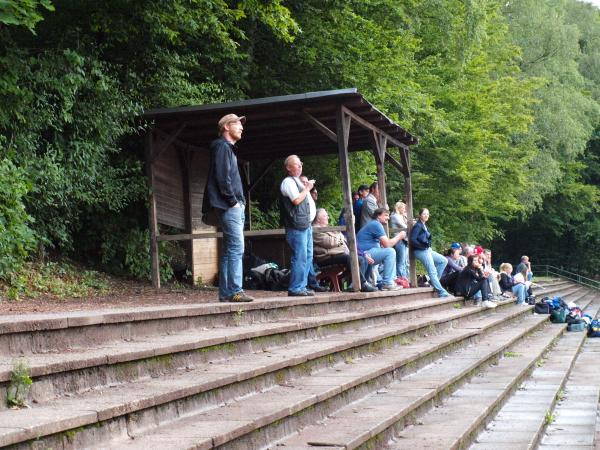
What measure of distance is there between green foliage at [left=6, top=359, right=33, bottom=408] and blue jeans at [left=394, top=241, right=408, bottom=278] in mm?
11450

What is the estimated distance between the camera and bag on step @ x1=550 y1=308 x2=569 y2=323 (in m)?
20.5

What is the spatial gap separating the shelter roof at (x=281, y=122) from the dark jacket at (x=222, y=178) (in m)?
3.30

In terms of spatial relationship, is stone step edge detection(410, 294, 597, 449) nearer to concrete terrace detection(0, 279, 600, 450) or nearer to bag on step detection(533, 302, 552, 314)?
concrete terrace detection(0, 279, 600, 450)

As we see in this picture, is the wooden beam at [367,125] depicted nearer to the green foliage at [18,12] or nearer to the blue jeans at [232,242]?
the blue jeans at [232,242]

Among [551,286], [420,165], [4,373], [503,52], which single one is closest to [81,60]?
[4,373]

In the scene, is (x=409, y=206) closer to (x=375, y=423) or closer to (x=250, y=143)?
(x=250, y=143)

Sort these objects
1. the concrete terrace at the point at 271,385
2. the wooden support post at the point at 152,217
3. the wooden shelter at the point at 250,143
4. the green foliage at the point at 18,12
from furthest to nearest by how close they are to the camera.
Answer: the wooden support post at the point at 152,217 → the wooden shelter at the point at 250,143 → the green foliage at the point at 18,12 → the concrete terrace at the point at 271,385

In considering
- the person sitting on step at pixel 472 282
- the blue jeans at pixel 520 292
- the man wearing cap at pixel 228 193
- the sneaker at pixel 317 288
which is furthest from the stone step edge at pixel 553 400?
the blue jeans at pixel 520 292

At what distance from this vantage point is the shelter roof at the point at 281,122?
11.4 metres

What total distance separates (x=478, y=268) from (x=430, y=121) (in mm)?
6374

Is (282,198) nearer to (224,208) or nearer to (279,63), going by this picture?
(224,208)

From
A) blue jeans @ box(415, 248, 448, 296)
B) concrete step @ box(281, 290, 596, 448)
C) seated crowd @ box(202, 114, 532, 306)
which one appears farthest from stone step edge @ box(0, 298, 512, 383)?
blue jeans @ box(415, 248, 448, 296)

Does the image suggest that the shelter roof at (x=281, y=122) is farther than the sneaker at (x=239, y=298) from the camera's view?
Yes

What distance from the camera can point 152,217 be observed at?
41.1 feet
